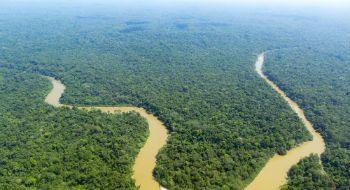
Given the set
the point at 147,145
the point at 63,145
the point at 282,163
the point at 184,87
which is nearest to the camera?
the point at 63,145

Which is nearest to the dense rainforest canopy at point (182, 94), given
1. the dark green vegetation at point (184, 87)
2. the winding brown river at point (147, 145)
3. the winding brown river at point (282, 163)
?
the dark green vegetation at point (184, 87)

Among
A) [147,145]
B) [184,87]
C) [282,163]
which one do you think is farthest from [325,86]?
[147,145]

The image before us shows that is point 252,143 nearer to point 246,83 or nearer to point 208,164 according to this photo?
point 208,164

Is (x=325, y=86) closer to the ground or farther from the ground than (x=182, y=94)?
farther from the ground

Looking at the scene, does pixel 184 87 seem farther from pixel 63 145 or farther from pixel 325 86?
pixel 63 145

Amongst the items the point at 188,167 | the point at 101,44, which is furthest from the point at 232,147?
the point at 101,44

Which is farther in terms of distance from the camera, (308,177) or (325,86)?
(325,86)

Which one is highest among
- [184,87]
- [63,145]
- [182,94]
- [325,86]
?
[325,86]
